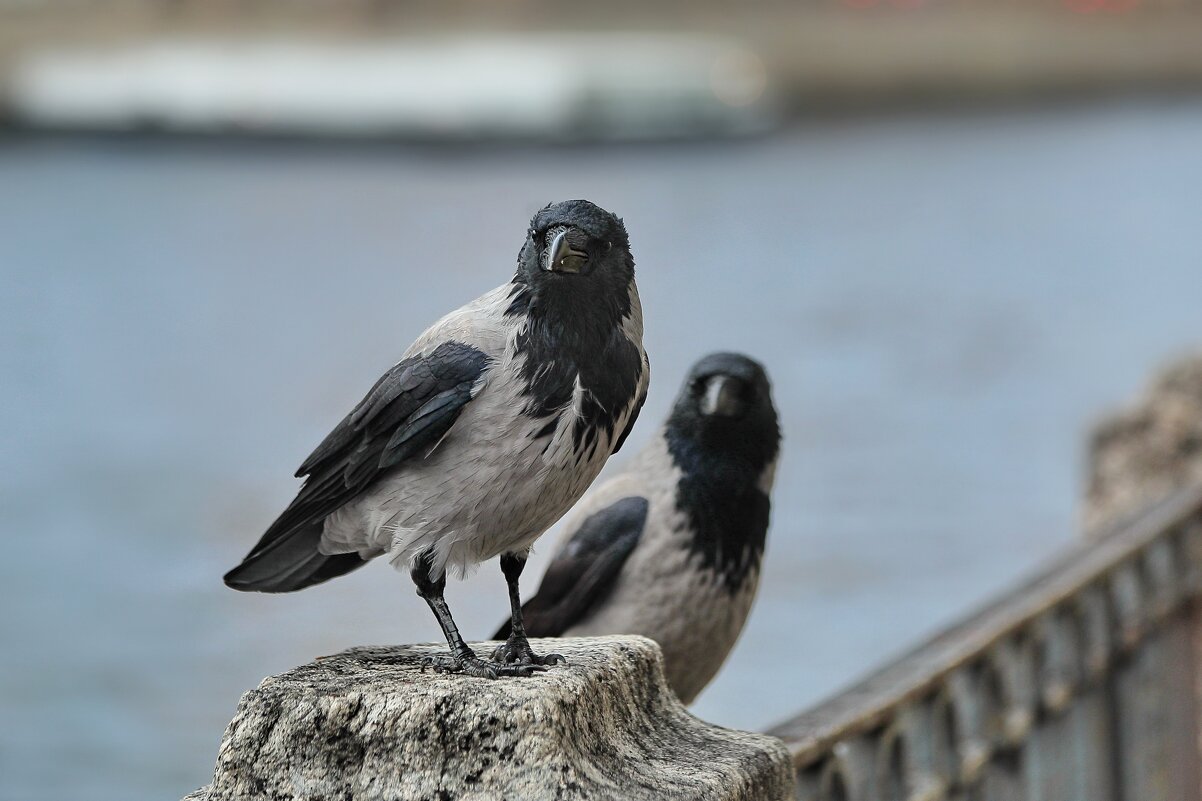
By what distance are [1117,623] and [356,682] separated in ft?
5.25

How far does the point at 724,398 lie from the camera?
82.1 inches

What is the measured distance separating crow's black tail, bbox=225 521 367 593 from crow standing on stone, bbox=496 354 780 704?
0.66 m

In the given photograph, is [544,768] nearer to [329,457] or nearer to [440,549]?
[440,549]

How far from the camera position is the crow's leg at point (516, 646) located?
56.0 inches

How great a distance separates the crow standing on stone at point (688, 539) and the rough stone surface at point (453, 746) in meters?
0.74

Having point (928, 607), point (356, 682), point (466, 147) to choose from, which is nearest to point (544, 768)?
point (356, 682)

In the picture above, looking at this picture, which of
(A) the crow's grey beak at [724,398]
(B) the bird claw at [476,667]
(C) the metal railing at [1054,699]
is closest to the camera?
(B) the bird claw at [476,667]

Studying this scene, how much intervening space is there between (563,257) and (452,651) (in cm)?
37

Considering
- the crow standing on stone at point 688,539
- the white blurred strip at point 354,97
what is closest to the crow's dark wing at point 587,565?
the crow standing on stone at point 688,539

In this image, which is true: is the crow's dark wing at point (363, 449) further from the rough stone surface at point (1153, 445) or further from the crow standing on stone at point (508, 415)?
the rough stone surface at point (1153, 445)

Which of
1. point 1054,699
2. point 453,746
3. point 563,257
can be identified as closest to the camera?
point 453,746

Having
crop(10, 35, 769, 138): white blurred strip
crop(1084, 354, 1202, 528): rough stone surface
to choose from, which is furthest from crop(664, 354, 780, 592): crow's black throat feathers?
crop(10, 35, 769, 138): white blurred strip

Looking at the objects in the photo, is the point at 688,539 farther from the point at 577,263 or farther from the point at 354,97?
the point at 354,97

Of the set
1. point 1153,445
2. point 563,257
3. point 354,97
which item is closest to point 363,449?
point 563,257
